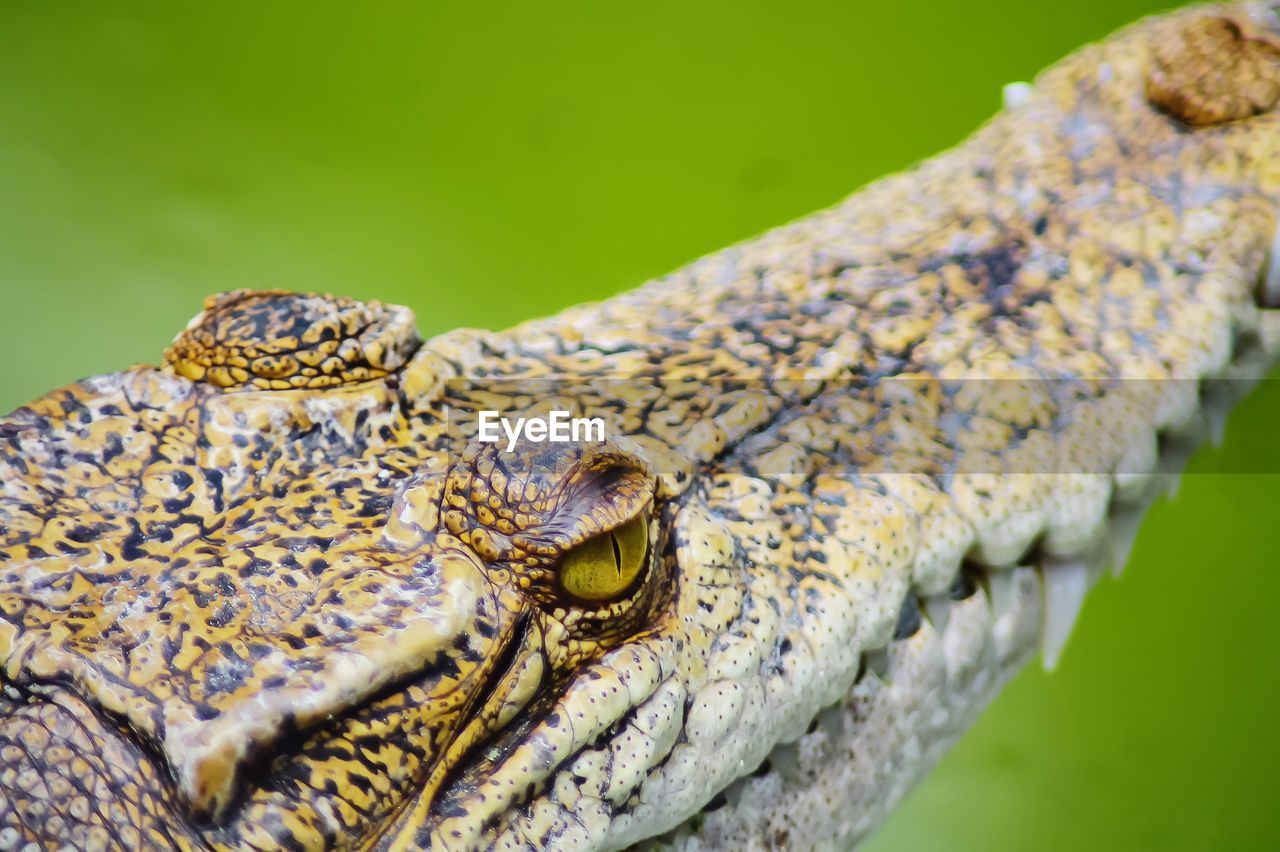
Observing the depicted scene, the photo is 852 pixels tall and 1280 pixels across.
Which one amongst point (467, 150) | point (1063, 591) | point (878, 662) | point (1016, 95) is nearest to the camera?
point (878, 662)

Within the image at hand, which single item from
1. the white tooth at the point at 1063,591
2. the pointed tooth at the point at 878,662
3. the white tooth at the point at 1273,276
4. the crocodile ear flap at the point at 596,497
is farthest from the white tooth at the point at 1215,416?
the crocodile ear flap at the point at 596,497

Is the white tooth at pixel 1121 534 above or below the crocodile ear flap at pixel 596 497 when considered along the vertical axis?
below

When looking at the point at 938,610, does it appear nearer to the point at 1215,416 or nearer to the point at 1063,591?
the point at 1063,591

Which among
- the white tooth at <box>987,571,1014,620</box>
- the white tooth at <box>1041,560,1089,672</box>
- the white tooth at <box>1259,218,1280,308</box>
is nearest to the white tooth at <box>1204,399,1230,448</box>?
the white tooth at <box>1259,218,1280,308</box>

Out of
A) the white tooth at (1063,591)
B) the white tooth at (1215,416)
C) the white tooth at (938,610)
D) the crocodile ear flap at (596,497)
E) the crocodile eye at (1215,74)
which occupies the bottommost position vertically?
the white tooth at (1063,591)

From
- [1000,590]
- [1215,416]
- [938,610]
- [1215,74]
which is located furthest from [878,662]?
[1215,74]

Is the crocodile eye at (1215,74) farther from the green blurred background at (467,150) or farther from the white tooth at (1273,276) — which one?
the green blurred background at (467,150)

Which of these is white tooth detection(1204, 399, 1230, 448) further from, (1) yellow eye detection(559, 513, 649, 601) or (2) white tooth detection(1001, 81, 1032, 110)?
(1) yellow eye detection(559, 513, 649, 601)
